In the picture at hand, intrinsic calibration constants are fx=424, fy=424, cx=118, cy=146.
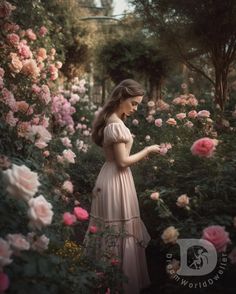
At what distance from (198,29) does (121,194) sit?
3.50 m

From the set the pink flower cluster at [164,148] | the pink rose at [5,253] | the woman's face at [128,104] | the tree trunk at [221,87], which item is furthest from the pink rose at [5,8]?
the tree trunk at [221,87]

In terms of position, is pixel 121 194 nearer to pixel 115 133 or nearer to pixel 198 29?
pixel 115 133

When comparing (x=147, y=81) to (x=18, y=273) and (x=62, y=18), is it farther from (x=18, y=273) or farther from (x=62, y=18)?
(x=18, y=273)

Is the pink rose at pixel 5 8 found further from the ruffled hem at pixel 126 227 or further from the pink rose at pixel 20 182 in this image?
the pink rose at pixel 20 182

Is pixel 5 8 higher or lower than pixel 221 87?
higher

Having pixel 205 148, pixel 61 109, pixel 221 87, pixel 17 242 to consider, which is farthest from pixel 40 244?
pixel 221 87

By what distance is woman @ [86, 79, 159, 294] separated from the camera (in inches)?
111

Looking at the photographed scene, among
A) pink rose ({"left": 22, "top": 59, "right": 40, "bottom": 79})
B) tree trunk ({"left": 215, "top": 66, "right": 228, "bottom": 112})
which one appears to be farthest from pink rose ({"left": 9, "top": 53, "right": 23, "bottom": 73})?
tree trunk ({"left": 215, "top": 66, "right": 228, "bottom": 112})

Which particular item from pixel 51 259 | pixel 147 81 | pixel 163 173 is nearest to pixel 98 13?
pixel 147 81

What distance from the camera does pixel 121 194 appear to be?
2871 millimetres

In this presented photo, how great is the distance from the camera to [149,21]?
20.3 feet

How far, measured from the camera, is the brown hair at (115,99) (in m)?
2.91

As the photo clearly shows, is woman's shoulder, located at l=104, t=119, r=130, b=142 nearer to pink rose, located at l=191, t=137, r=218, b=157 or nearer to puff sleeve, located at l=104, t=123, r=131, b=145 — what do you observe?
puff sleeve, located at l=104, t=123, r=131, b=145

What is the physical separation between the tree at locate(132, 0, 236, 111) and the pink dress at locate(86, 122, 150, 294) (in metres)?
2.78
